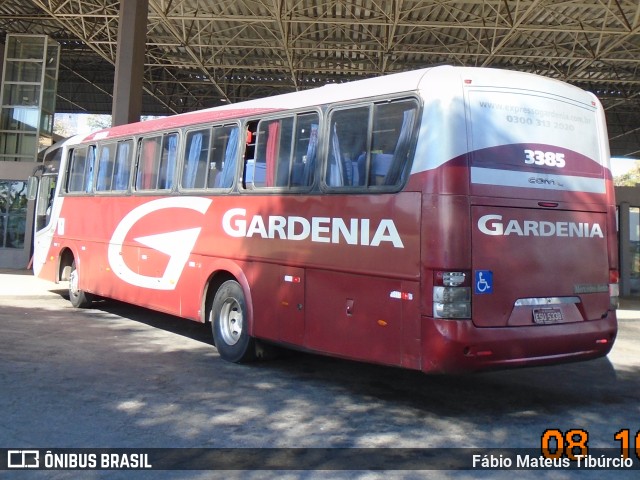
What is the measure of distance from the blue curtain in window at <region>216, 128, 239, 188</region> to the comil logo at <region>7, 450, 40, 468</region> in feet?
13.1

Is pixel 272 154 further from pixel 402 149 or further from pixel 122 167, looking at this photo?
pixel 122 167

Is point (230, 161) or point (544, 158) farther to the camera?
point (230, 161)

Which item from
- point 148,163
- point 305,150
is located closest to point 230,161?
point 305,150

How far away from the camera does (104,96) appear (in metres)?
33.7

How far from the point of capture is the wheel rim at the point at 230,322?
732 centimetres

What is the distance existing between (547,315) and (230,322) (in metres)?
3.97

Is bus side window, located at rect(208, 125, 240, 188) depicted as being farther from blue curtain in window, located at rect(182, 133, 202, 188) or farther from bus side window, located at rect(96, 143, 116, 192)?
bus side window, located at rect(96, 143, 116, 192)

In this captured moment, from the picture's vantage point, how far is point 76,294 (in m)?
11.5

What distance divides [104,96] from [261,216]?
30.6 m

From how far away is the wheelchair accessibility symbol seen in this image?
4.97m

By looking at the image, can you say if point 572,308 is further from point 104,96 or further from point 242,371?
point 104,96

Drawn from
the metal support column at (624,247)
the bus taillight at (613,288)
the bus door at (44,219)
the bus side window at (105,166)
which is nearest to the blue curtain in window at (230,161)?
the bus side window at (105,166)

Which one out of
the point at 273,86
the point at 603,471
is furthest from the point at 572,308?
the point at 273,86

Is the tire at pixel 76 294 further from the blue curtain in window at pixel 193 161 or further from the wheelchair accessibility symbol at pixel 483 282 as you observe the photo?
the wheelchair accessibility symbol at pixel 483 282
